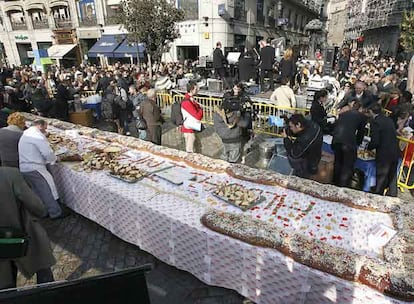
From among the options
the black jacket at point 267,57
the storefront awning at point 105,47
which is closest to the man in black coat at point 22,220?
the black jacket at point 267,57

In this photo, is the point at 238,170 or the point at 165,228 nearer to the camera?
the point at 165,228

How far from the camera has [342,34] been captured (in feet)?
214

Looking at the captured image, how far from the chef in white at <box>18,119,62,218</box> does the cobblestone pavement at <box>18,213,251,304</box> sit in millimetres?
593

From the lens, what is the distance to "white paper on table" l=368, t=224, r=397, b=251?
2641mm

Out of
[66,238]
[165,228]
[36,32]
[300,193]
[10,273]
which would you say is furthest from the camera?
[36,32]

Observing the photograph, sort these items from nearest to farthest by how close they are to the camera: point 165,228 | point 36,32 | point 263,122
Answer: point 165,228 < point 263,122 < point 36,32

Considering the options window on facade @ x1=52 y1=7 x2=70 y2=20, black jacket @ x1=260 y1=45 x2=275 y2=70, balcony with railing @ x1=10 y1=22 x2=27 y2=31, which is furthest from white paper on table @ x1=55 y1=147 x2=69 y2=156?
balcony with railing @ x1=10 y1=22 x2=27 y2=31

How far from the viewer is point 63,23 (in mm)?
30141

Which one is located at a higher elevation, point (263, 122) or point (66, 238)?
point (263, 122)

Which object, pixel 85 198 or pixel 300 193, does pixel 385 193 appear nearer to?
pixel 300 193

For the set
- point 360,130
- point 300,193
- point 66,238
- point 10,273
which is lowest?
point 66,238

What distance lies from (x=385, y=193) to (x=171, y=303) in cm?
453

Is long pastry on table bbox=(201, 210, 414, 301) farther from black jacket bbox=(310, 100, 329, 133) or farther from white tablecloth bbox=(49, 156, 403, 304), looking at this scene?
black jacket bbox=(310, 100, 329, 133)

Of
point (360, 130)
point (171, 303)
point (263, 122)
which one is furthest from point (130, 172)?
point (263, 122)
